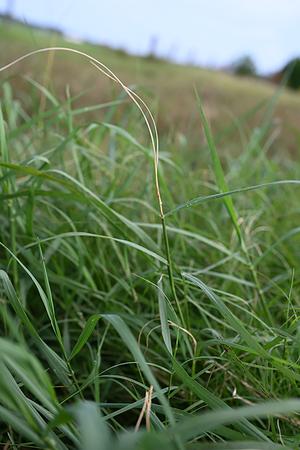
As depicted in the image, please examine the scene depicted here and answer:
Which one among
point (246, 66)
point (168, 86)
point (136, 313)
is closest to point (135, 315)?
point (136, 313)

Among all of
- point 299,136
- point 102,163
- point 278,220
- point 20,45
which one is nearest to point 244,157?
point 299,136

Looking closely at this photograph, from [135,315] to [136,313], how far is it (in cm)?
5

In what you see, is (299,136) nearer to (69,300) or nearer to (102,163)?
(102,163)

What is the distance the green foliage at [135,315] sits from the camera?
1.18 feet

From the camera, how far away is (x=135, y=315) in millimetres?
564

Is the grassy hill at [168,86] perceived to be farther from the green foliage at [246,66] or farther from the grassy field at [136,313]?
the green foliage at [246,66]

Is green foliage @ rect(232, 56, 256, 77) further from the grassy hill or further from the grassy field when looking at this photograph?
the grassy field

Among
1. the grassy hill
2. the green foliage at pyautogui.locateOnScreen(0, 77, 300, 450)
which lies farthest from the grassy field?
the grassy hill

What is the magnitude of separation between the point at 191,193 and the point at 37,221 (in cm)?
28

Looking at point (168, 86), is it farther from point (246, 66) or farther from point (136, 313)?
point (246, 66)

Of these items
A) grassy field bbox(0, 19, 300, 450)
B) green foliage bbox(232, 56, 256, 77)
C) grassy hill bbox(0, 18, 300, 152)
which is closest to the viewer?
grassy field bbox(0, 19, 300, 450)

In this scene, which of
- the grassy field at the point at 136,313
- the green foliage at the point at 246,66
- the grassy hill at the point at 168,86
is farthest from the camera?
the green foliage at the point at 246,66

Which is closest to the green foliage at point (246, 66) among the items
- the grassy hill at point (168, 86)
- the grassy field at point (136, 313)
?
the grassy hill at point (168, 86)

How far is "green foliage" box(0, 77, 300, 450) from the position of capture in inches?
14.2
